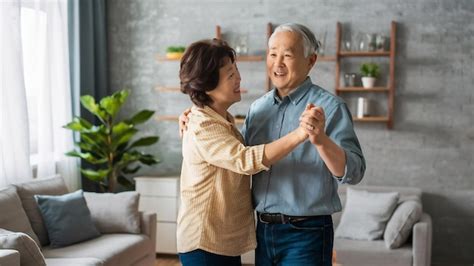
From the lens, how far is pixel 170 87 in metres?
6.39

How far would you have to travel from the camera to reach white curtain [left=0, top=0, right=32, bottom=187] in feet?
15.7

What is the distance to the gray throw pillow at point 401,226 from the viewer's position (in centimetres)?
493

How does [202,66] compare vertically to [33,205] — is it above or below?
above

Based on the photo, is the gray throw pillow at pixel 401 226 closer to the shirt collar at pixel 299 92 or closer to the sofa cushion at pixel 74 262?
the sofa cushion at pixel 74 262

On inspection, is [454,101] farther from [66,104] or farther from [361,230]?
[66,104]

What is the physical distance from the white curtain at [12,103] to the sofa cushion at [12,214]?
510 mm

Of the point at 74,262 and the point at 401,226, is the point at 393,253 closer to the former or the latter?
the point at 401,226

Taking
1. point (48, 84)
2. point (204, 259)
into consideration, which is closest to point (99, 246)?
point (48, 84)

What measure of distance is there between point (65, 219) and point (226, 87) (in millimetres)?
2606

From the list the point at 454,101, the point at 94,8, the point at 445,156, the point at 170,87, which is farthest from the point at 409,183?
the point at 94,8

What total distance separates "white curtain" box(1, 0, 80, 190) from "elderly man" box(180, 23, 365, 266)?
3497 millimetres

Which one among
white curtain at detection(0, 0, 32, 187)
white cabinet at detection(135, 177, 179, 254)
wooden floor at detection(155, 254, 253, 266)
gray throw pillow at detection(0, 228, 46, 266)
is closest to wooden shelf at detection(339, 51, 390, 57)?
white cabinet at detection(135, 177, 179, 254)

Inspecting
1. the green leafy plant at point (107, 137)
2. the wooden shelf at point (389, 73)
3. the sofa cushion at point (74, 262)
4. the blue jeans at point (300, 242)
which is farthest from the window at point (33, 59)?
the blue jeans at point (300, 242)

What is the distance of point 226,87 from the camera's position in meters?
2.25
